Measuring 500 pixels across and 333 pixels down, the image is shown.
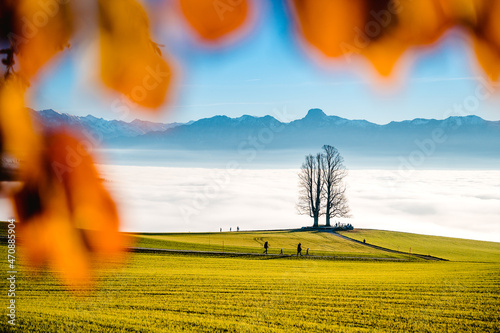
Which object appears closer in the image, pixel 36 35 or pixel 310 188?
pixel 36 35

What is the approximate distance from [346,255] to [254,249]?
894 centimetres

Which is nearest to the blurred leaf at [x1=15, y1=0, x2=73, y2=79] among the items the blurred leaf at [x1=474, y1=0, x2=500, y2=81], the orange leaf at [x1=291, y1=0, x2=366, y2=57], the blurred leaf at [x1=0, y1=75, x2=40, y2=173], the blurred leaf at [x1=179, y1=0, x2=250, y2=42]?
the blurred leaf at [x1=0, y1=75, x2=40, y2=173]

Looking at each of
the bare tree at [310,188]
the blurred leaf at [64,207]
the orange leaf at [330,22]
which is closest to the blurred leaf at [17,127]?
the blurred leaf at [64,207]

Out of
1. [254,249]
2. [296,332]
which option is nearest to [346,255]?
[254,249]

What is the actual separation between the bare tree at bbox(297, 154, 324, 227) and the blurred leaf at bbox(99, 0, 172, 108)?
192ft

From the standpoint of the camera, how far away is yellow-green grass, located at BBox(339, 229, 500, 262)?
48406 mm

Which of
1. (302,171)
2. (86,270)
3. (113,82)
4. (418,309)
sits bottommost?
Result: (418,309)

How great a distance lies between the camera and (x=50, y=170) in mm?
1006

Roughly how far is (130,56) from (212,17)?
0.25 meters

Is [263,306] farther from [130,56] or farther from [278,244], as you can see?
[278,244]

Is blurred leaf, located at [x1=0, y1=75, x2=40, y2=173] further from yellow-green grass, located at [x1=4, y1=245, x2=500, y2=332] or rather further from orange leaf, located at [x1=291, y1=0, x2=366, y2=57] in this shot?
yellow-green grass, located at [x1=4, y1=245, x2=500, y2=332]

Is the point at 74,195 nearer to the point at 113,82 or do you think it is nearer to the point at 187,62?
the point at 113,82

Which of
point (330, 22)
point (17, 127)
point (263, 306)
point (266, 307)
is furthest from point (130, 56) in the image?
point (263, 306)

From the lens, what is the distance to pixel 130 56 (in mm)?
1042
